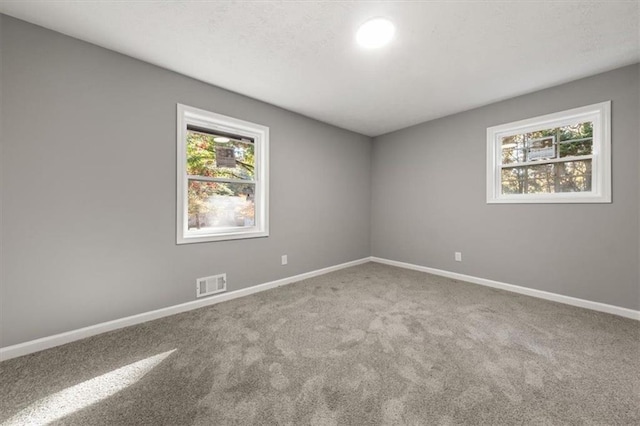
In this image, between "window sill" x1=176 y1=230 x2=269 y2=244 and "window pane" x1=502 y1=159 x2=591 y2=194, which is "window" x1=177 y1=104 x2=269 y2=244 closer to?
"window sill" x1=176 y1=230 x2=269 y2=244

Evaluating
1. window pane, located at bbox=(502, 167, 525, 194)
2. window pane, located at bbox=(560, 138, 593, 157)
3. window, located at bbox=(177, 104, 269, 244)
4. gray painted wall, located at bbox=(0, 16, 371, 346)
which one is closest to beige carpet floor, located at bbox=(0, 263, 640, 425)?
gray painted wall, located at bbox=(0, 16, 371, 346)

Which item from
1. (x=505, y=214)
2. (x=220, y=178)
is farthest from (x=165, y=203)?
(x=505, y=214)

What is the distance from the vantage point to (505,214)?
10.5 feet

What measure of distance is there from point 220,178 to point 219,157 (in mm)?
275

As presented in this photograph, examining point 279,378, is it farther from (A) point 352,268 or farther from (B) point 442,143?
(B) point 442,143

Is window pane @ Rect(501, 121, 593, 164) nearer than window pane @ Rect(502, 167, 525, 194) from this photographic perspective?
Yes

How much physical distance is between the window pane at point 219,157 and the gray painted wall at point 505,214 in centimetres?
259

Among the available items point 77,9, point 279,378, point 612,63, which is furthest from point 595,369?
point 77,9

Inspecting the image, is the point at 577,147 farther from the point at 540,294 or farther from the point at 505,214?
the point at 540,294

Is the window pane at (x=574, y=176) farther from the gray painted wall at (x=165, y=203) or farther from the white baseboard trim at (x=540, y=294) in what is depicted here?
the white baseboard trim at (x=540, y=294)

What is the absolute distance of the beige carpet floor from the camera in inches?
50.6

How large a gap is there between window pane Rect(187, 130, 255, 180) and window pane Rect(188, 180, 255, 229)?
0.44 ft

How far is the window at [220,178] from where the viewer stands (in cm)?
260

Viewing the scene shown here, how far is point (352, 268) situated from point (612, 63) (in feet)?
12.6
